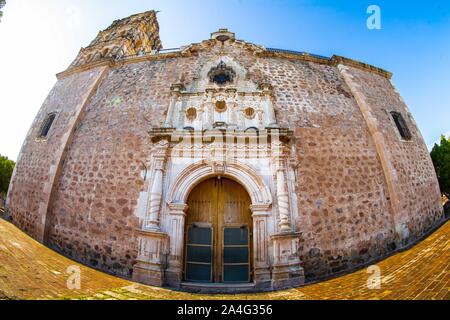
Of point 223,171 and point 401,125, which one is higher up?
point 401,125

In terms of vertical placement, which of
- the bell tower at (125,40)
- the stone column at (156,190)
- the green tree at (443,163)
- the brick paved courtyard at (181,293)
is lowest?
the brick paved courtyard at (181,293)

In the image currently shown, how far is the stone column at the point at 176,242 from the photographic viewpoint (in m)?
5.47

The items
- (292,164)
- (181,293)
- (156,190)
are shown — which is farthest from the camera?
(292,164)

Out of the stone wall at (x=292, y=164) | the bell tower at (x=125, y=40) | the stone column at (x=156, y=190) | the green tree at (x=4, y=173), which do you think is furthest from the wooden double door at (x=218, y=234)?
the green tree at (x=4, y=173)

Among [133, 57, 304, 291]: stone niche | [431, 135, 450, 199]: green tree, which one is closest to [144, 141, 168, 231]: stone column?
[133, 57, 304, 291]: stone niche

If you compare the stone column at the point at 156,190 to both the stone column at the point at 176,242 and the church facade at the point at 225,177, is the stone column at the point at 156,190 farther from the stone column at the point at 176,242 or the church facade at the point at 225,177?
the stone column at the point at 176,242

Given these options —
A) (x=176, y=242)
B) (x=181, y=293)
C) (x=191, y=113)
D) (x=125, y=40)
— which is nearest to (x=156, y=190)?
(x=176, y=242)

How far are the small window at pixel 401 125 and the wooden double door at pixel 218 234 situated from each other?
709 cm

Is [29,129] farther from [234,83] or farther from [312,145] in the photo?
[312,145]

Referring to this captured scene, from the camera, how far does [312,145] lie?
6922 millimetres

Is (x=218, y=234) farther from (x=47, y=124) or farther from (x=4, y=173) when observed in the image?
(x=4, y=173)

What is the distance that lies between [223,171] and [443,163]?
12.5 metres

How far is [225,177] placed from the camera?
666 cm

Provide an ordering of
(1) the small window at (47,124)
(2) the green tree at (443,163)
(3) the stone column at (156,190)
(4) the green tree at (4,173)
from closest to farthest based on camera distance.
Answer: (3) the stone column at (156,190), (1) the small window at (47,124), (2) the green tree at (443,163), (4) the green tree at (4,173)
